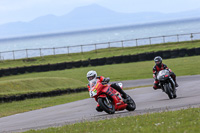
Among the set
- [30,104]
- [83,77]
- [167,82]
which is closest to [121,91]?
[167,82]

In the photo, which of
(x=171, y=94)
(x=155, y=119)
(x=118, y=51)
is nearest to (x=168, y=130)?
(x=155, y=119)

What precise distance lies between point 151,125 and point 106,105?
3725mm

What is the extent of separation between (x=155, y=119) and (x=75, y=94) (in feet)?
49.0

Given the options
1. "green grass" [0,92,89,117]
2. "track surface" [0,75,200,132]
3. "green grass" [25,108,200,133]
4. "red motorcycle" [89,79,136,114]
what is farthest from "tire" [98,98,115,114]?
"green grass" [0,92,89,117]

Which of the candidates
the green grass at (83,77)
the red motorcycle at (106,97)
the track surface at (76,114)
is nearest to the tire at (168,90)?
the track surface at (76,114)

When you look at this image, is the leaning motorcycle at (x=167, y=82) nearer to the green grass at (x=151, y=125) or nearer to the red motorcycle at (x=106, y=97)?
the red motorcycle at (x=106, y=97)

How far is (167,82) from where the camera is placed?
14859mm

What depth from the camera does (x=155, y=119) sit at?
888 cm

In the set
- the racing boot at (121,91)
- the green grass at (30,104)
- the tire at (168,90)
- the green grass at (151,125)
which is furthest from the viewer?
the green grass at (30,104)

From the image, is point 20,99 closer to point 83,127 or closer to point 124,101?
point 124,101

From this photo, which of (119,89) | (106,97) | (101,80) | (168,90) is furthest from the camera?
(168,90)

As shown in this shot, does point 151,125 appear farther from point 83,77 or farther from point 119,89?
point 83,77

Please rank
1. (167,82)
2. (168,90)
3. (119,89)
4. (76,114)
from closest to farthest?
(119,89), (76,114), (168,90), (167,82)

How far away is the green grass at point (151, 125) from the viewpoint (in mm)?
7441
